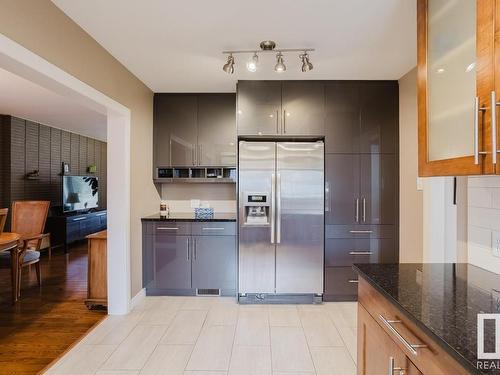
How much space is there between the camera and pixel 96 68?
252cm

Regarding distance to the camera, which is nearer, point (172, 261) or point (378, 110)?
point (378, 110)

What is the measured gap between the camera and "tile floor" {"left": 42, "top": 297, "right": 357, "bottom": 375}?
2.19 m

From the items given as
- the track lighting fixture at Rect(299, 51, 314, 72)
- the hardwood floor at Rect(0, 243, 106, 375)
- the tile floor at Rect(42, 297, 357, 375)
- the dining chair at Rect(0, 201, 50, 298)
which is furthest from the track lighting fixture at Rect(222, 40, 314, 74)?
the dining chair at Rect(0, 201, 50, 298)

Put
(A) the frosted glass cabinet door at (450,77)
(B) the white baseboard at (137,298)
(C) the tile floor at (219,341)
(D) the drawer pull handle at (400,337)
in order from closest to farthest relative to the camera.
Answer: (D) the drawer pull handle at (400,337)
(A) the frosted glass cabinet door at (450,77)
(C) the tile floor at (219,341)
(B) the white baseboard at (137,298)

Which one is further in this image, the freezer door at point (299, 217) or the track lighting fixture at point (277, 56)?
the freezer door at point (299, 217)

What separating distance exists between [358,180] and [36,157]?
5.75 metres

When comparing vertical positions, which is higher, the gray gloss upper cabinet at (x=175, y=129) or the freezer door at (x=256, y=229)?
the gray gloss upper cabinet at (x=175, y=129)

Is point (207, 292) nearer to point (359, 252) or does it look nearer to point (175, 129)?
point (359, 252)

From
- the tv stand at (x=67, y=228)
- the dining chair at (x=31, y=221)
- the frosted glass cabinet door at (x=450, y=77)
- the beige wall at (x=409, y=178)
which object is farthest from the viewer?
the tv stand at (x=67, y=228)

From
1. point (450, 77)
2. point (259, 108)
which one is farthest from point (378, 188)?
point (450, 77)

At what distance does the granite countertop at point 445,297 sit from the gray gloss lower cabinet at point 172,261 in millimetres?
2327

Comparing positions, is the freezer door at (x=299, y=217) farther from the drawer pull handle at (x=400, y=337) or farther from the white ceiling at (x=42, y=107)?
the white ceiling at (x=42, y=107)

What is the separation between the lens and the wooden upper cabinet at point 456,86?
1.12m

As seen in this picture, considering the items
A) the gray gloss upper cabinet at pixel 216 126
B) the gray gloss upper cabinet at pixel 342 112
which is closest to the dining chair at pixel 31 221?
the gray gloss upper cabinet at pixel 216 126
